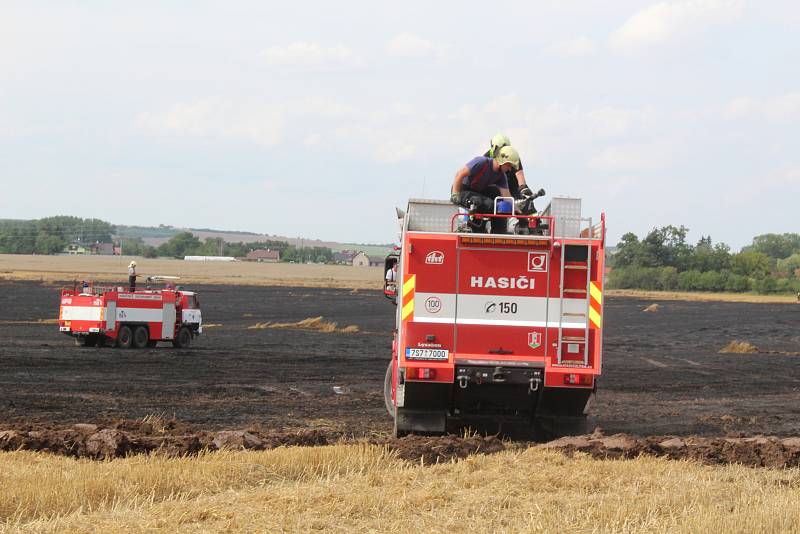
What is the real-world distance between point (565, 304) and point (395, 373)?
7.70 feet

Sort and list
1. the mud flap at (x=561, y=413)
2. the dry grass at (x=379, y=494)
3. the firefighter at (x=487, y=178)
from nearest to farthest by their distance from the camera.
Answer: the dry grass at (x=379, y=494)
the mud flap at (x=561, y=413)
the firefighter at (x=487, y=178)

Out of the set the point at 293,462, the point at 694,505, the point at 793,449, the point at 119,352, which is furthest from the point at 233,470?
the point at 119,352

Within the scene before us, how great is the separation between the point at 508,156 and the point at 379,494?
6353 millimetres

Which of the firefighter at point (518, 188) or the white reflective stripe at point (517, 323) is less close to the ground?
the firefighter at point (518, 188)

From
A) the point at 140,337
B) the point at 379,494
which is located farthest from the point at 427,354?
the point at 140,337

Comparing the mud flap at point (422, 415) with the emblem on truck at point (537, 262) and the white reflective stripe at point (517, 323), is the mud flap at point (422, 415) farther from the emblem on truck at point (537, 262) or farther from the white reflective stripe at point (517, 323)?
the emblem on truck at point (537, 262)

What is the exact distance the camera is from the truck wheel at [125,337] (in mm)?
33156

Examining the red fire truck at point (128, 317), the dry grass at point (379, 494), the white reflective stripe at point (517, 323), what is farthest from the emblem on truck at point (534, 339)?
the red fire truck at point (128, 317)

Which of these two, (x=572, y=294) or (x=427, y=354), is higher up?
(x=572, y=294)

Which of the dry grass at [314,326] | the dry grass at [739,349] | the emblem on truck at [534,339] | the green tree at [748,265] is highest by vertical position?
the green tree at [748,265]

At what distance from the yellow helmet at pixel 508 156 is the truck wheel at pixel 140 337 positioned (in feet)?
68.8

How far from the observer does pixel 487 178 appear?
14906mm

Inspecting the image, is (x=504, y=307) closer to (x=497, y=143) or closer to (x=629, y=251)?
(x=497, y=143)

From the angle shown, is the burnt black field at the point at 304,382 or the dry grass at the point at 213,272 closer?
the burnt black field at the point at 304,382
